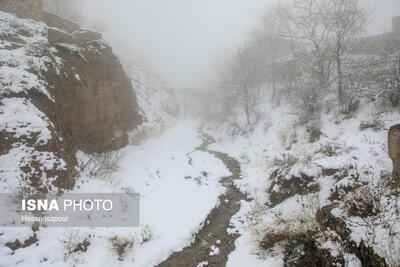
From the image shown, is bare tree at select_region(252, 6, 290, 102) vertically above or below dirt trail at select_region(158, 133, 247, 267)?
above

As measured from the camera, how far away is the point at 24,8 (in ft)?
41.4

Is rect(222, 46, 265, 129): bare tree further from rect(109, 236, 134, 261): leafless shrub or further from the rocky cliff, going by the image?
rect(109, 236, 134, 261): leafless shrub

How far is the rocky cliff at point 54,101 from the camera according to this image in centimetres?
712

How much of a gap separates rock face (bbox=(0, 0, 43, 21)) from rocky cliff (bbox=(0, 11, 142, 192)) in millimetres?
552

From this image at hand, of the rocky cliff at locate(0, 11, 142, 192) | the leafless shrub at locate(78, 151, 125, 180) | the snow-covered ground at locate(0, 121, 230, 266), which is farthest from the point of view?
the leafless shrub at locate(78, 151, 125, 180)

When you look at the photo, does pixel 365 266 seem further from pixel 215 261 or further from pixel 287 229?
pixel 215 261

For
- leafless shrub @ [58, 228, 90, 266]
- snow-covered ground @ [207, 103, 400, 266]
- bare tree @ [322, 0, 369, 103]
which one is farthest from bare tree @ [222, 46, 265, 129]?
leafless shrub @ [58, 228, 90, 266]

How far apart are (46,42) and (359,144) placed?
16.2m

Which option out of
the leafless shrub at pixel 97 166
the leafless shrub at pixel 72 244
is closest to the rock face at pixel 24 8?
the leafless shrub at pixel 97 166

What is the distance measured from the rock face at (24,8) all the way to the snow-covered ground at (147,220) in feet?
34.9

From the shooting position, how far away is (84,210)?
6.91 m

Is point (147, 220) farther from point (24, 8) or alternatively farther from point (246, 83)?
point (246, 83)

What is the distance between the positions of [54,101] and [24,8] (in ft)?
25.3

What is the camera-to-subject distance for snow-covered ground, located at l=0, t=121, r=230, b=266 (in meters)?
5.12
